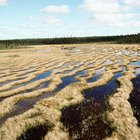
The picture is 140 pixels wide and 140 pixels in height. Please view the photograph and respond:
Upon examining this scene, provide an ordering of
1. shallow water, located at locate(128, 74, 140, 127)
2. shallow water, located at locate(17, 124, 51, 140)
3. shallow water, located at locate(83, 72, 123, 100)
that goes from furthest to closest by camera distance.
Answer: shallow water, located at locate(83, 72, 123, 100), shallow water, located at locate(128, 74, 140, 127), shallow water, located at locate(17, 124, 51, 140)

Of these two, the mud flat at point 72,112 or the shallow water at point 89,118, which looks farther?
the mud flat at point 72,112

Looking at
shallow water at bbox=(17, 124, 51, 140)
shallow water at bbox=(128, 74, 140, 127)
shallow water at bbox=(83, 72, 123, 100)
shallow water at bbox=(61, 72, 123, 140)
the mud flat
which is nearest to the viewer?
shallow water at bbox=(17, 124, 51, 140)

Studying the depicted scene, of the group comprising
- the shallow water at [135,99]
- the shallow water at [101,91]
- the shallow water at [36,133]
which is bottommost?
the shallow water at [36,133]

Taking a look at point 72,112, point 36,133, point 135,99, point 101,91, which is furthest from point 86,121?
point 101,91

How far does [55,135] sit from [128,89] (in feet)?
37.8

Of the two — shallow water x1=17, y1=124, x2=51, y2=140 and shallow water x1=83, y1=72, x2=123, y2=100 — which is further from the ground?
shallow water x1=83, y1=72, x2=123, y2=100

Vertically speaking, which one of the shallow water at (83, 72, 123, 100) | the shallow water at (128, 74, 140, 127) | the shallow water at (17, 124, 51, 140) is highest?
the shallow water at (128, 74, 140, 127)

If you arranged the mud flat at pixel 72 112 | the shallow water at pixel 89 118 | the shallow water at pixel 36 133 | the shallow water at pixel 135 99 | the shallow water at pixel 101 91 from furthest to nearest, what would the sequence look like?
the shallow water at pixel 101 91, the shallow water at pixel 135 99, the mud flat at pixel 72 112, the shallow water at pixel 89 118, the shallow water at pixel 36 133

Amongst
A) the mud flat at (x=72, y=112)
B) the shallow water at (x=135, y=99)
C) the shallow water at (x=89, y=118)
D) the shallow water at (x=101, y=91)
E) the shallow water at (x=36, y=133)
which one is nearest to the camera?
the shallow water at (x=36, y=133)

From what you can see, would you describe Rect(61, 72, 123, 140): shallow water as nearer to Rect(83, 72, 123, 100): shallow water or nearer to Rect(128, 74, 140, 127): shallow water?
Rect(83, 72, 123, 100): shallow water

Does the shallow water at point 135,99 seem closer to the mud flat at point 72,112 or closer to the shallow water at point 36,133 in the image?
the mud flat at point 72,112

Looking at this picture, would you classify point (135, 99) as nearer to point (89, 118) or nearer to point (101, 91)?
point (101, 91)

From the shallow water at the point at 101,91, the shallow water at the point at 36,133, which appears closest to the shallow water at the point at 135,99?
the shallow water at the point at 101,91

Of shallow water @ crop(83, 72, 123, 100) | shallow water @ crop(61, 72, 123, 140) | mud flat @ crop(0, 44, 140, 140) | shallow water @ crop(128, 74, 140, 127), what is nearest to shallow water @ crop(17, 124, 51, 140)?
mud flat @ crop(0, 44, 140, 140)
